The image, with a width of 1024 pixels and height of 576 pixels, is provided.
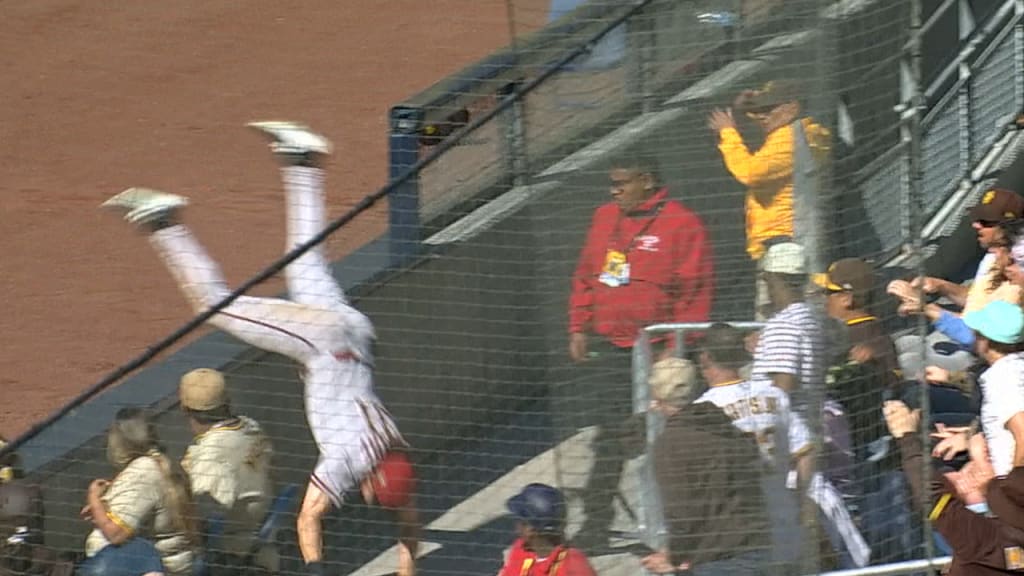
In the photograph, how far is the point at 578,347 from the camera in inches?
190

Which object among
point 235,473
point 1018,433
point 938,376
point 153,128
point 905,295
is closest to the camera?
point 905,295

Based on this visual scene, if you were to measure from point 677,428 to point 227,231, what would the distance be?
5.14m

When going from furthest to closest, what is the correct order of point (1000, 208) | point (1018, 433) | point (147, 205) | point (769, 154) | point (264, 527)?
point (1000, 208) → point (147, 205) → point (264, 527) → point (1018, 433) → point (769, 154)

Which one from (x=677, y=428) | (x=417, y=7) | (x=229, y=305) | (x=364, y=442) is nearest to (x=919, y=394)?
(x=677, y=428)

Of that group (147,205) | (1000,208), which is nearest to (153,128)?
(147,205)

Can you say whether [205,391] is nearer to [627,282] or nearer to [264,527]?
[264,527]

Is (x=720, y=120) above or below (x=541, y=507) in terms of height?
above

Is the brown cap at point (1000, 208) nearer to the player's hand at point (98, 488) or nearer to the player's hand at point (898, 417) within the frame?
the player's hand at point (898, 417)

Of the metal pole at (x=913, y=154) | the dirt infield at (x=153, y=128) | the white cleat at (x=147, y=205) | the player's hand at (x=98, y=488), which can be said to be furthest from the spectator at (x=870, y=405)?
the white cleat at (x=147, y=205)

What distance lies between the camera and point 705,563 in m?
4.85

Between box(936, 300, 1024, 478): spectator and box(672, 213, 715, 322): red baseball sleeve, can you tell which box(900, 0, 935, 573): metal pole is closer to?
box(936, 300, 1024, 478): spectator

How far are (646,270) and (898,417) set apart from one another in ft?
3.02

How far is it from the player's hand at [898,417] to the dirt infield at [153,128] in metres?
2.44

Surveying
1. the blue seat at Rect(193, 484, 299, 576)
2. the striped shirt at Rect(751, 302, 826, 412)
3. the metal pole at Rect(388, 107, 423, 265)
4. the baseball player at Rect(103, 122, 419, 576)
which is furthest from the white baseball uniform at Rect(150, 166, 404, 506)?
the striped shirt at Rect(751, 302, 826, 412)
